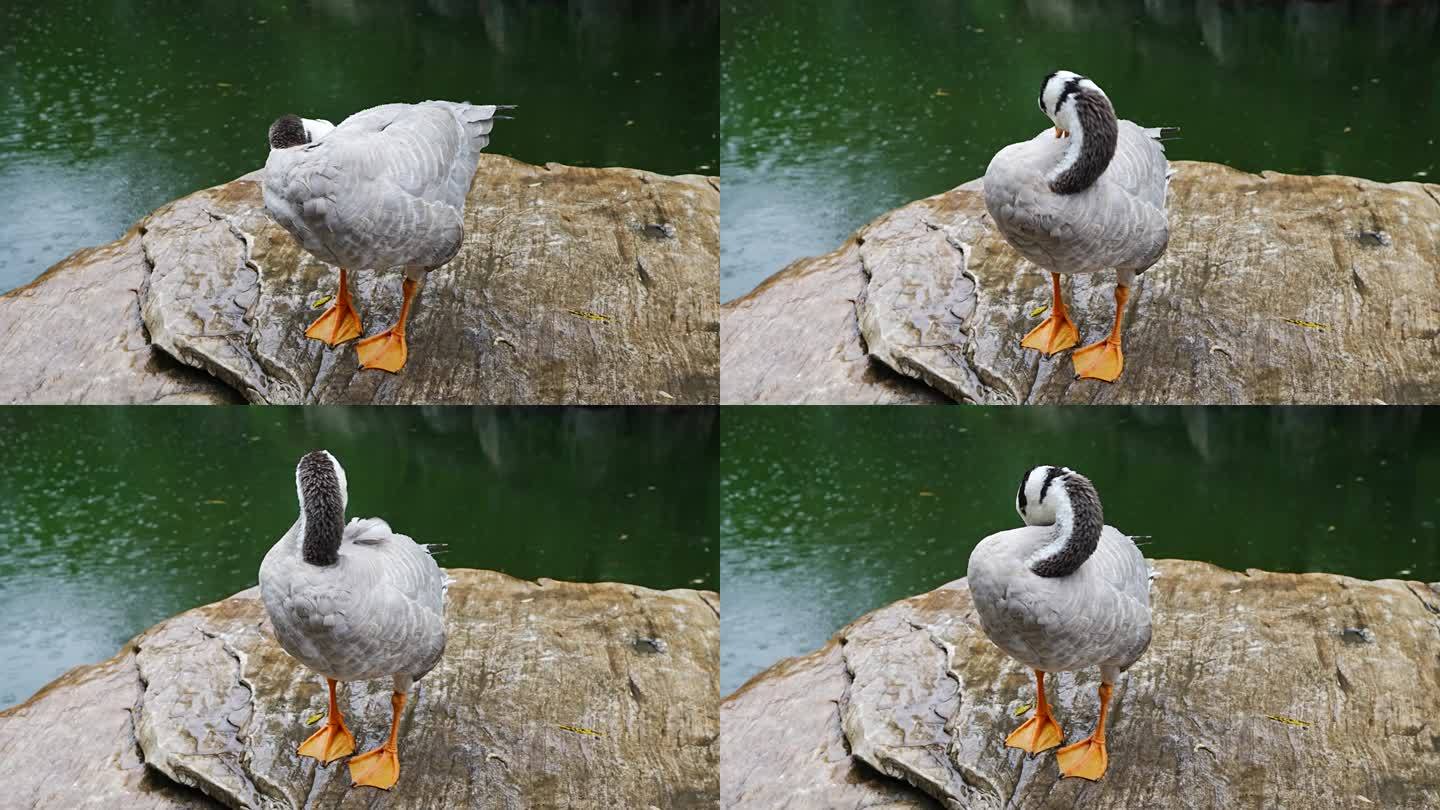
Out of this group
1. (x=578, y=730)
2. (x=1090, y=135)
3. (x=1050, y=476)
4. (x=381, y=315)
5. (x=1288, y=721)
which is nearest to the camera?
(x=1050, y=476)

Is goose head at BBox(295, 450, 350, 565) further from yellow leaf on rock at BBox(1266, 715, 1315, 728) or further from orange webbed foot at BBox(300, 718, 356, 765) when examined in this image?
yellow leaf on rock at BBox(1266, 715, 1315, 728)

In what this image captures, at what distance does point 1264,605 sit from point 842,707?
169cm

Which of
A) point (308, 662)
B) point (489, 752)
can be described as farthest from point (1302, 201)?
point (308, 662)

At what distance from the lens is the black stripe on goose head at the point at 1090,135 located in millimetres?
4332

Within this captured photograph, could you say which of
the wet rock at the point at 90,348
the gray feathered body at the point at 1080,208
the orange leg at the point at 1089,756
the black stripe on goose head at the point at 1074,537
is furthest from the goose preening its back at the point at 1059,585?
the wet rock at the point at 90,348

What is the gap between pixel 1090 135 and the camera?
4.32 meters

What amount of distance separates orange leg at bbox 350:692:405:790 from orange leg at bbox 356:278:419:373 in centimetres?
117

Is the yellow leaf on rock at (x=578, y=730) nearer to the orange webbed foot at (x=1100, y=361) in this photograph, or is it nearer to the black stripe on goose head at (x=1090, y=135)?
the orange webbed foot at (x=1100, y=361)

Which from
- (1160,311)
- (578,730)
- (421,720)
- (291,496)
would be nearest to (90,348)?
(291,496)

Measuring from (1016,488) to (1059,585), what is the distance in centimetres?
271

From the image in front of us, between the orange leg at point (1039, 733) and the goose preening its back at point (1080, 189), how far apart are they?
136 cm

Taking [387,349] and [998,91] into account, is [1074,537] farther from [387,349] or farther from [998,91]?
[998,91]

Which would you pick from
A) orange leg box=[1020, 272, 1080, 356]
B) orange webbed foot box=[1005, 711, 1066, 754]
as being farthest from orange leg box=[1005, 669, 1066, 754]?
orange leg box=[1020, 272, 1080, 356]

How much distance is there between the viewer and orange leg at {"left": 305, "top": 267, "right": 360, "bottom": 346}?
5.22m
